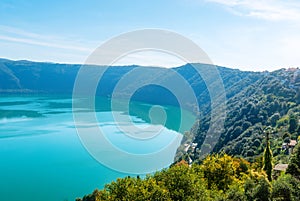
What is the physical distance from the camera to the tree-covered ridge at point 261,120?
3080cm

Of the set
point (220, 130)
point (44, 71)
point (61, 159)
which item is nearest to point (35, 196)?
point (61, 159)

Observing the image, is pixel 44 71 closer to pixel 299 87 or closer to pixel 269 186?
pixel 299 87

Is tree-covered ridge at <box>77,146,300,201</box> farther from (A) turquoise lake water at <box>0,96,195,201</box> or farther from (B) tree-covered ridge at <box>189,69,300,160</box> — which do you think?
A: (B) tree-covered ridge at <box>189,69,300,160</box>

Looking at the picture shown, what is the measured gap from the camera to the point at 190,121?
5662 centimetres

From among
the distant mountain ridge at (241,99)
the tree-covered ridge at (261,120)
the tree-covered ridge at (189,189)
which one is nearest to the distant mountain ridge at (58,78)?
the distant mountain ridge at (241,99)

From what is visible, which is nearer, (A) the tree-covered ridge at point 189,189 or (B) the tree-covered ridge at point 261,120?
(A) the tree-covered ridge at point 189,189

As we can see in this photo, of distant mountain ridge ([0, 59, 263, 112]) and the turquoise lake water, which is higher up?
distant mountain ridge ([0, 59, 263, 112])

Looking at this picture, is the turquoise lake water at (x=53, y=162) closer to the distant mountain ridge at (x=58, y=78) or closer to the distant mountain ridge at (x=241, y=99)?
the distant mountain ridge at (x=241, y=99)

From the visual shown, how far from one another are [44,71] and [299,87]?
402ft

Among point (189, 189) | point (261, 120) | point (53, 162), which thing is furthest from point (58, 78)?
point (189, 189)

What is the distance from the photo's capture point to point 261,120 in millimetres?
40688

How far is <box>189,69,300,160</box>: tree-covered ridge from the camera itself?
3080 centimetres

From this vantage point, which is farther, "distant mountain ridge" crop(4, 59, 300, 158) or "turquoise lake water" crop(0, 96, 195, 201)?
"distant mountain ridge" crop(4, 59, 300, 158)

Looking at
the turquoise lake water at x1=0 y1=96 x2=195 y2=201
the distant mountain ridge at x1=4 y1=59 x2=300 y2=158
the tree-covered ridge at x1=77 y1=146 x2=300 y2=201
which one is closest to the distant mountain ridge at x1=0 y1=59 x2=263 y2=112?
the distant mountain ridge at x1=4 y1=59 x2=300 y2=158
